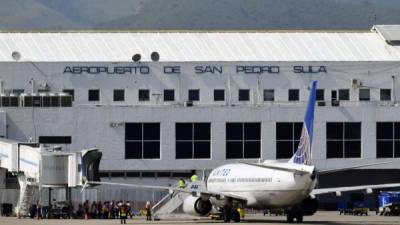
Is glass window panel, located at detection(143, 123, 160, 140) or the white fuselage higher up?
glass window panel, located at detection(143, 123, 160, 140)

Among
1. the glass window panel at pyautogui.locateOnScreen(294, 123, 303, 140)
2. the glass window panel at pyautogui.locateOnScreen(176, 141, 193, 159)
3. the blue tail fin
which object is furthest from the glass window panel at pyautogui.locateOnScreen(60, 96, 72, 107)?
the blue tail fin

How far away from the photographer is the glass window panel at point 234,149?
5059 inches

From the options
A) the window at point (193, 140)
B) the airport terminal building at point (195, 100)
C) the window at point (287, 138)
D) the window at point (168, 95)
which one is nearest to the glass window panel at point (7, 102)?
the airport terminal building at point (195, 100)

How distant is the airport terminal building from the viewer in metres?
127

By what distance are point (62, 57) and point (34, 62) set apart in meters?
3.58

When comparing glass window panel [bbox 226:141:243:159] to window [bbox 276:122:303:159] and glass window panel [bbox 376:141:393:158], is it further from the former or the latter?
glass window panel [bbox 376:141:393:158]

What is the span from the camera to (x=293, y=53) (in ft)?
442

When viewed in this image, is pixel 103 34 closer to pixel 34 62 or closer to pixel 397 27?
pixel 34 62

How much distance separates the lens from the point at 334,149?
130 meters

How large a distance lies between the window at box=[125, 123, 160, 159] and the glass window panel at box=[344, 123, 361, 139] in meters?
17.6

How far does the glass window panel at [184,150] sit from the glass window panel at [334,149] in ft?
42.2

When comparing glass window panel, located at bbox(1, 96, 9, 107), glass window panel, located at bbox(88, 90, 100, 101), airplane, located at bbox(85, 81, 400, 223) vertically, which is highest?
glass window panel, located at bbox(88, 90, 100, 101)

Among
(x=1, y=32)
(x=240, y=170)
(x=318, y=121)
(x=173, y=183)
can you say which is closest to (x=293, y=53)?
(x=318, y=121)

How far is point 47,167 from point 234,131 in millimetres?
29907
